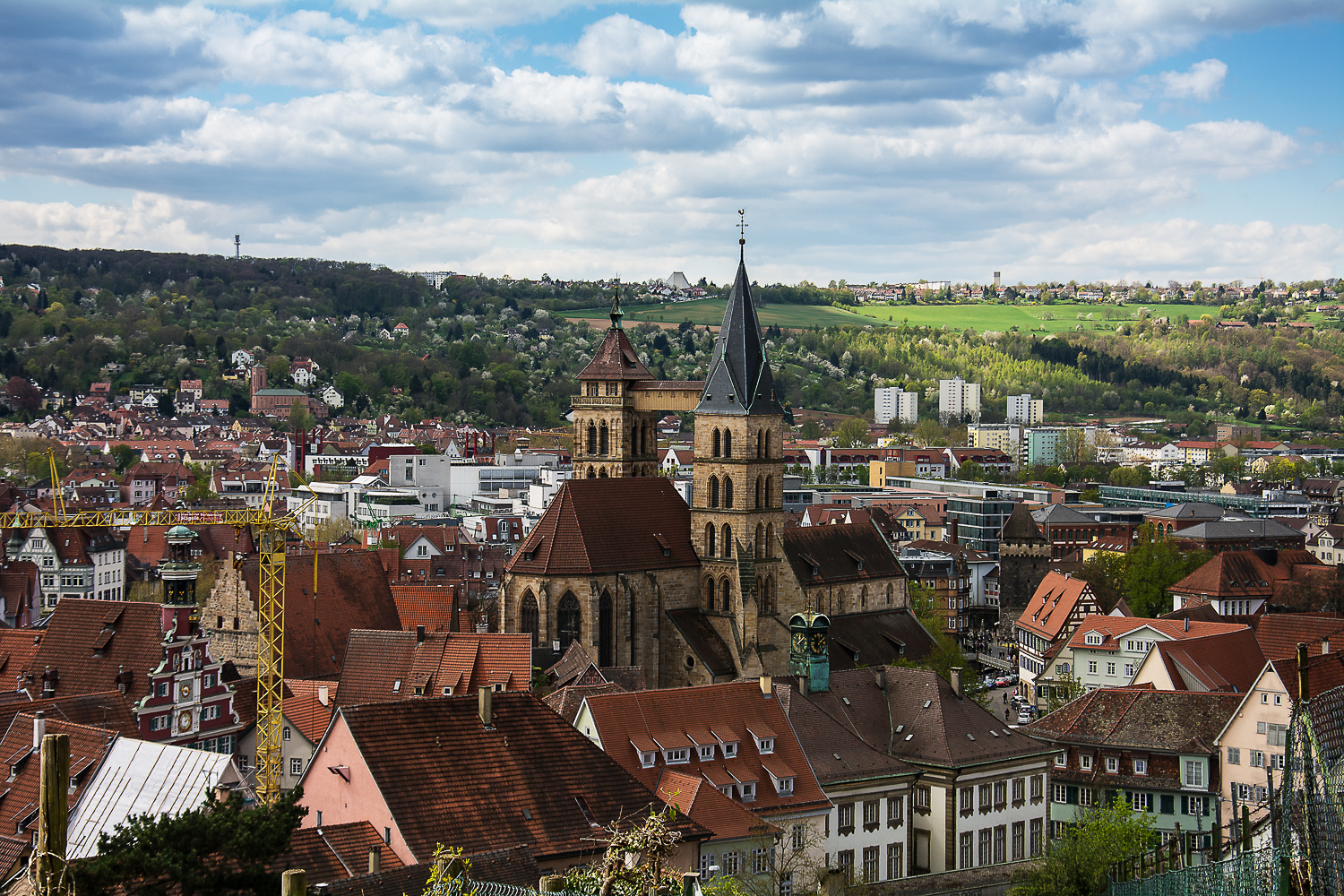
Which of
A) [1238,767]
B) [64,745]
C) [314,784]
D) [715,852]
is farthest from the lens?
[1238,767]

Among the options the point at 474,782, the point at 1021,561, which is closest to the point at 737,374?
the point at 474,782

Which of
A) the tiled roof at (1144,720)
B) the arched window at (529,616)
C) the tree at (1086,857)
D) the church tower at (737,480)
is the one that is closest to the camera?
the tree at (1086,857)

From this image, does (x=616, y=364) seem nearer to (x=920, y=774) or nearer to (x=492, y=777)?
(x=920, y=774)

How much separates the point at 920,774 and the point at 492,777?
20.8 m

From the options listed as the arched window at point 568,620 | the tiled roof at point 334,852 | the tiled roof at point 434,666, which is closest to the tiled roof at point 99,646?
the tiled roof at point 434,666

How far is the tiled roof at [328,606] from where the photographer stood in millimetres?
67875

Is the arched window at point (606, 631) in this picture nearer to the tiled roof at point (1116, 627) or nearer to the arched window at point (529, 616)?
the arched window at point (529, 616)

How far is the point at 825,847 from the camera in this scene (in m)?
47.8

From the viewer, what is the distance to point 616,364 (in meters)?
83.4

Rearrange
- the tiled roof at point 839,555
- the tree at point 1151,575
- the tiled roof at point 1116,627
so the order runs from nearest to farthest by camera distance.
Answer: the tiled roof at point 1116,627
the tiled roof at point 839,555
the tree at point 1151,575

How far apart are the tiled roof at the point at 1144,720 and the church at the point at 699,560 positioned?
14.9 meters

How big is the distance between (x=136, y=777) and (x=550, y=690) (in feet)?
75.1

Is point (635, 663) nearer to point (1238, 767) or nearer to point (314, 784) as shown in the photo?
point (1238, 767)

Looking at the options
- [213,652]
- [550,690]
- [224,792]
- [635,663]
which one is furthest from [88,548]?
[224,792]
